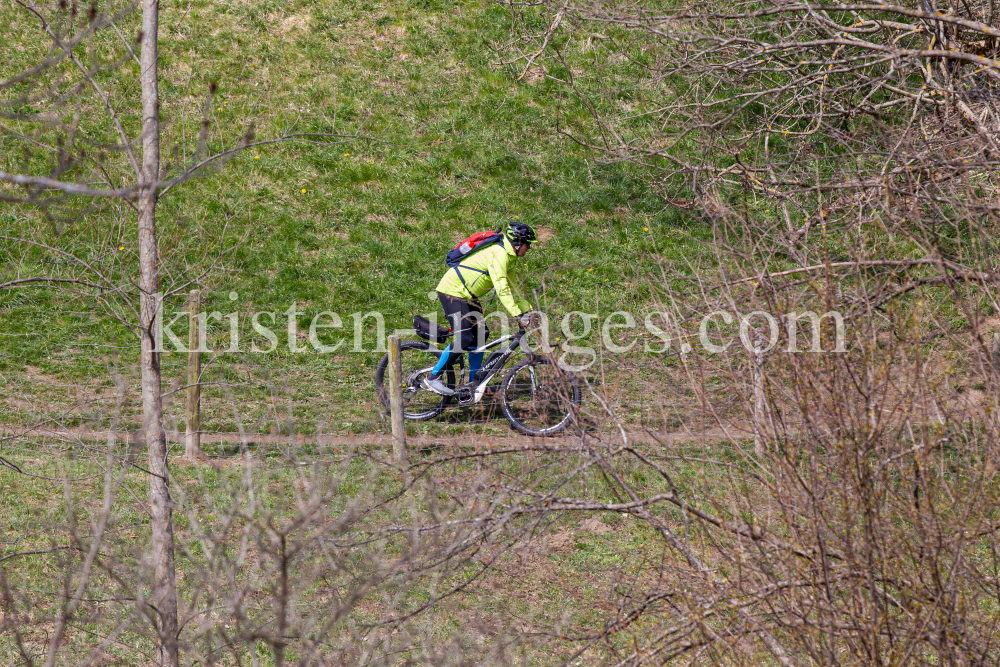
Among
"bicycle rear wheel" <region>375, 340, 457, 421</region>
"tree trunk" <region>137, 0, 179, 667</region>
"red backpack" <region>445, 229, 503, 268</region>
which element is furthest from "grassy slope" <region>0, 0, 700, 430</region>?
"tree trunk" <region>137, 0, 179, 667</region>

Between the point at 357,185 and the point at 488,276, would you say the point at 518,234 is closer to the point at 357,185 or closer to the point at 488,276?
the point at 488,276

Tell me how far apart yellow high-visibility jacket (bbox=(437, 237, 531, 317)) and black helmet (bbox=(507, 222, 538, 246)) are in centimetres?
5

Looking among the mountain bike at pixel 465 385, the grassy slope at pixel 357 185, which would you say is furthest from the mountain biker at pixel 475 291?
the grassy slope at pixel 357 185

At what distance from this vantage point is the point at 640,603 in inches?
198

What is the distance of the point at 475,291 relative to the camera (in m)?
9.30

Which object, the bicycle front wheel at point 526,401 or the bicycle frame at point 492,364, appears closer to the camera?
the bicycle front wheel at point 526,401

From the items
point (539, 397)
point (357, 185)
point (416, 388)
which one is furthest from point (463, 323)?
point (357, 185)

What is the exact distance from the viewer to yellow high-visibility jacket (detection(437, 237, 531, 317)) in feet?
29.0

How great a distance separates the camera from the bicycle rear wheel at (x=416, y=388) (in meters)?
9.72

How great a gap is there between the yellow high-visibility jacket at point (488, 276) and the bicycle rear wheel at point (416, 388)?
2.30 feet

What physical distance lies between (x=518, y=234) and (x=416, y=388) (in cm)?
194

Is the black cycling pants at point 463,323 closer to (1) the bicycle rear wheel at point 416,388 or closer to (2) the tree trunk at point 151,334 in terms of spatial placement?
(1) the bicycle rear wheel at point 416,388

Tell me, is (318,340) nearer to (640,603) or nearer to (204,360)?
(204,360)

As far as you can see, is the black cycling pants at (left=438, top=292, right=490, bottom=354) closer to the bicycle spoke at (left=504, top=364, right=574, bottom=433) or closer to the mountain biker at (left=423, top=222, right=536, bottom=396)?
the mountain biker at (left=423, top=222, right=536, bottom=396)
